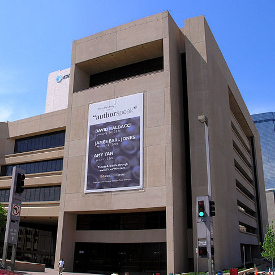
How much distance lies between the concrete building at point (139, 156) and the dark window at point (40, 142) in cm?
22

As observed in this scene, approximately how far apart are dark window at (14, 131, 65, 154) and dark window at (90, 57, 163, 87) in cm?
900

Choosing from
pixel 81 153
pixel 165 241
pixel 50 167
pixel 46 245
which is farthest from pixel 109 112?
pixel 46 245

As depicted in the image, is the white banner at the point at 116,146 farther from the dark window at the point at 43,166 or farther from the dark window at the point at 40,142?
the dark window at the point at 40,142

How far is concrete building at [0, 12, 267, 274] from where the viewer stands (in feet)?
117

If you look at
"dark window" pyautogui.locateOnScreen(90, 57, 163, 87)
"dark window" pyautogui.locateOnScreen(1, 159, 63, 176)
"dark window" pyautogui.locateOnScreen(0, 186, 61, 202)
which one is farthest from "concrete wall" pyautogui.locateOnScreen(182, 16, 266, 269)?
"dark window" pyautogui.locateOnScreen(1, 159, 63, 176)

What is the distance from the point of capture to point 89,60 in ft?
148

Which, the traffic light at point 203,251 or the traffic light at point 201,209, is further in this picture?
the traffic light at point 201,209

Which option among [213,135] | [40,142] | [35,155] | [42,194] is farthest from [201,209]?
[40,142]

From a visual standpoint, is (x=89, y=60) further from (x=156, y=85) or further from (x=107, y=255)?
(x=107, y=255)

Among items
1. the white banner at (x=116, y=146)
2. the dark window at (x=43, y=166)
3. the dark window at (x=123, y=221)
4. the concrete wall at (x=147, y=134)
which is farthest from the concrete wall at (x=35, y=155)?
the white banner at (x=116, y=146)

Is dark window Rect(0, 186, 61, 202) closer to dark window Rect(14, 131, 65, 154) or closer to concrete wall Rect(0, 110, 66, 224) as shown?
concrete wall Rect(0, 110, 66, 224)

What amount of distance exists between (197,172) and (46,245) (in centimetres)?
3061

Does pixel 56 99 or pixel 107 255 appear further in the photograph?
pixel 56 99

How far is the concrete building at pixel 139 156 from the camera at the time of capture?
117 feet
